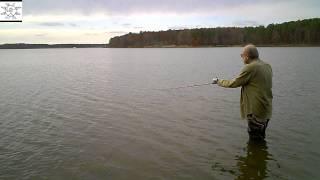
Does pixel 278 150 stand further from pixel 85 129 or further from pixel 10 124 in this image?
pixel 10 124

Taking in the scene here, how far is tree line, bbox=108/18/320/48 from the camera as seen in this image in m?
126

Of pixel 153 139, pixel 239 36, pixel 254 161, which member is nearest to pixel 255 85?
pixel 254 161

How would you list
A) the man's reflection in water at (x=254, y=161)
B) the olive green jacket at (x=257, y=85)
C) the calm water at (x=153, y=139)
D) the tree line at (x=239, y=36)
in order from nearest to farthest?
1. the man's reflection in water at (x=254, y=161)
2. the calm water at (x=153, y=139)
3. the olive green jacket at (x=257, y=85)
4. the tree line at (x=239, y=36)

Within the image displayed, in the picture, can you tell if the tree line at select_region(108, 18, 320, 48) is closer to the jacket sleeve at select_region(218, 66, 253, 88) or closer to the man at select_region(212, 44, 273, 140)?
the man at select_region(212, 44, 273, 140)

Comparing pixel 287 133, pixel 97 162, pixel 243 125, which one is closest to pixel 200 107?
pixel 243 125

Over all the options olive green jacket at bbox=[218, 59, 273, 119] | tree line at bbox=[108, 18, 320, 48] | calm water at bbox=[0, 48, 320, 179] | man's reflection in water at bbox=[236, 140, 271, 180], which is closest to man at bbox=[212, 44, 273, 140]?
olive green jacket at bbox=[218, 59, 273, 119]

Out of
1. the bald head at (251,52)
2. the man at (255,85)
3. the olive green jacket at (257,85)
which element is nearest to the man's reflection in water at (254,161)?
the man at (255,85)

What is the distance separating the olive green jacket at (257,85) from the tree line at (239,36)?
407ft

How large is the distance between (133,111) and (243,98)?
6922mm

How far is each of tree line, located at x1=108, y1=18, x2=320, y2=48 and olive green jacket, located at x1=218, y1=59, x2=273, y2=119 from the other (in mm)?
123983

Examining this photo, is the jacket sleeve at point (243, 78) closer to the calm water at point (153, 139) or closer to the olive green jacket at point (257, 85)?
the olive green jacket at point (257, 85)

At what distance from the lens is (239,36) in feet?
502

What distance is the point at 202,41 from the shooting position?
162 meters

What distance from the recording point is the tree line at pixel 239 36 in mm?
126500
